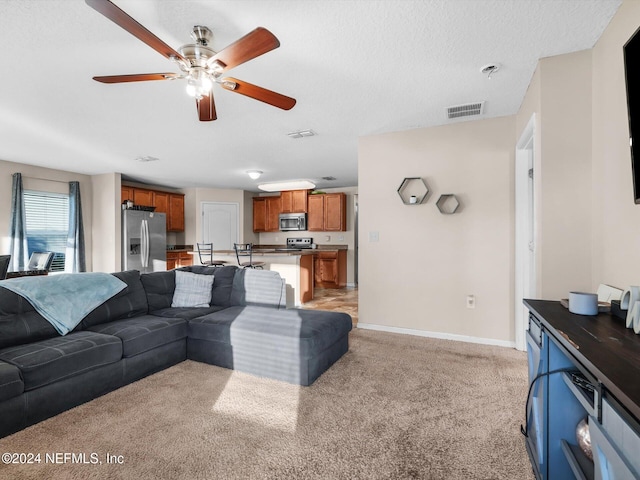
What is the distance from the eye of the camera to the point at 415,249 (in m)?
3.77

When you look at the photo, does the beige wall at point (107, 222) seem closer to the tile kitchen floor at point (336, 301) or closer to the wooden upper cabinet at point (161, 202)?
the wooden upper cabinet at point (161, 202)

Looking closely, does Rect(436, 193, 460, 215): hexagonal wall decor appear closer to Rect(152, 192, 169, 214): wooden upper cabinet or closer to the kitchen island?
the kitchen island

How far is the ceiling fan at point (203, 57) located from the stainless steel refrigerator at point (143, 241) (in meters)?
4.73

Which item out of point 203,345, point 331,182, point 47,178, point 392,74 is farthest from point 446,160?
point 47,178

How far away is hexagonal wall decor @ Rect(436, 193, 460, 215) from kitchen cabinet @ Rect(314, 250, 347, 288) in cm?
395

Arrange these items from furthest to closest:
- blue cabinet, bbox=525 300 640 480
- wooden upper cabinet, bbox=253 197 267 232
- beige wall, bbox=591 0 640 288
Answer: wooden upper cabinet, bbox=253 197 267 232 < beige wall, bbox=591 0 640 288 < blue cabinet, bbox=525 300 640 480

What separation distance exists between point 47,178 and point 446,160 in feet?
21.1

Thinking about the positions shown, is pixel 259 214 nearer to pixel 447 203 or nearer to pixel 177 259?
pixel 177 259

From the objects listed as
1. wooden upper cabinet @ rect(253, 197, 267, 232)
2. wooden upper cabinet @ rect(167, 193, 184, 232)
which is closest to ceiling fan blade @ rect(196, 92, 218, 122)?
wooden upper cabinet @ rect(167, 193, 184, 232)

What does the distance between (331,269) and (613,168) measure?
5.85 meters

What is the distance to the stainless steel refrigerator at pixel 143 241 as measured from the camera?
20.2 ft

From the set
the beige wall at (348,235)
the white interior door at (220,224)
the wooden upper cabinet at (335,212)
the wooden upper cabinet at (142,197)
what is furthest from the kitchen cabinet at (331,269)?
the wooden upper cabinet at (142,197)

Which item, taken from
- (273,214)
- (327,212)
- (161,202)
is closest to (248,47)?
(327,212)

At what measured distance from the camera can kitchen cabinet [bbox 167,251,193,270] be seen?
24.0ft
